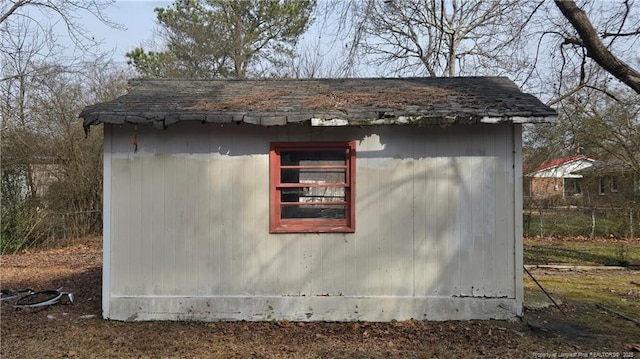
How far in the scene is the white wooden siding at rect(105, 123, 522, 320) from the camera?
654 cm

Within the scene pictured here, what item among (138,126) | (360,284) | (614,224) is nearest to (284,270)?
(360,284)

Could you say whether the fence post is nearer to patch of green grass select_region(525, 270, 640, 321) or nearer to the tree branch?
patch of green grass select_region(525, 270, 640, 321)

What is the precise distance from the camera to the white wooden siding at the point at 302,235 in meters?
6.54

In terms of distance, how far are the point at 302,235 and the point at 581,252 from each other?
11.4 m

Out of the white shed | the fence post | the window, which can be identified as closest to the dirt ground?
the white shed

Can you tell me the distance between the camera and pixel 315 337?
5.83m

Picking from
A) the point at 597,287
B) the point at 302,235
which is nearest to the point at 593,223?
the point at 597,287

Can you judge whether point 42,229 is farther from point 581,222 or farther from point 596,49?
point 581,222

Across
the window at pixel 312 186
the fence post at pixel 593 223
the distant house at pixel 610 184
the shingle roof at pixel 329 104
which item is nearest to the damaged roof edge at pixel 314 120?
the shingle roof at pixel 329 104

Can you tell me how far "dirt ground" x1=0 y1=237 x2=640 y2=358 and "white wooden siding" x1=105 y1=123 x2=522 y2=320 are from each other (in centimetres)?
45

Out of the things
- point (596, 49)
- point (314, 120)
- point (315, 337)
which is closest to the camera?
point (315, 337)

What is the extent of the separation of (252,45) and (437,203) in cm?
1667

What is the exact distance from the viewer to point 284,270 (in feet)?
21.5

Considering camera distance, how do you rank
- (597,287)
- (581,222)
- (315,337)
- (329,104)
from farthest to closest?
1. (581,222)
2. (597,287)
3. (329,104)
4. (315,337)
